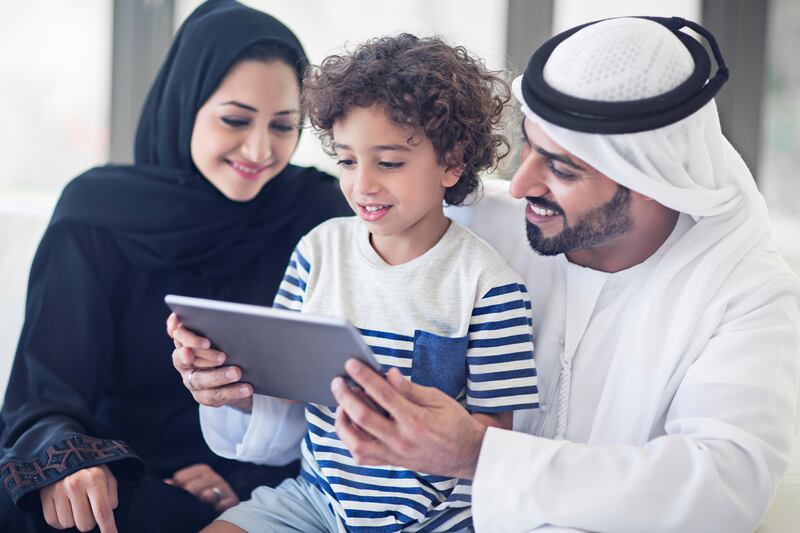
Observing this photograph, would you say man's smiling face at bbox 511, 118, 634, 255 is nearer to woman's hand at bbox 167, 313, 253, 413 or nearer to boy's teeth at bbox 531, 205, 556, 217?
boy's teeth at bbox 531, 205, 556, 217

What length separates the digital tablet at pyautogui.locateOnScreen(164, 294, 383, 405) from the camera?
4.69 ft

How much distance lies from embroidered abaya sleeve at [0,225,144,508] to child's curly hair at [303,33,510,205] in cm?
70

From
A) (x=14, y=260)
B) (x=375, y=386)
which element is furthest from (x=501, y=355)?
(x=14, y=260)

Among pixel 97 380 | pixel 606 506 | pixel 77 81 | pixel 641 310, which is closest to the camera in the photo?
pixel 606 506

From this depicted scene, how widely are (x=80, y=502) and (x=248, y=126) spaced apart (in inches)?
38.5

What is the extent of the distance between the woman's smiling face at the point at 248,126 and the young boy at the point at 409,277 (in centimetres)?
39

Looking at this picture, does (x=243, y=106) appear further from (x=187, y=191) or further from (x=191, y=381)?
(x=191, y=381)

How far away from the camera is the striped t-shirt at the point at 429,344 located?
67.5 inches

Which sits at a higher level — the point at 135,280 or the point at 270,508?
the point at 135,280

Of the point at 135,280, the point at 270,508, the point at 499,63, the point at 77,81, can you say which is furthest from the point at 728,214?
the point at 77,81

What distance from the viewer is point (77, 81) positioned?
172 inches

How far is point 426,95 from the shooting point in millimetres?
1759

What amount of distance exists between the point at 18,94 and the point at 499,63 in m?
2.35

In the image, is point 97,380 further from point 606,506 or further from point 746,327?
point 746,327
